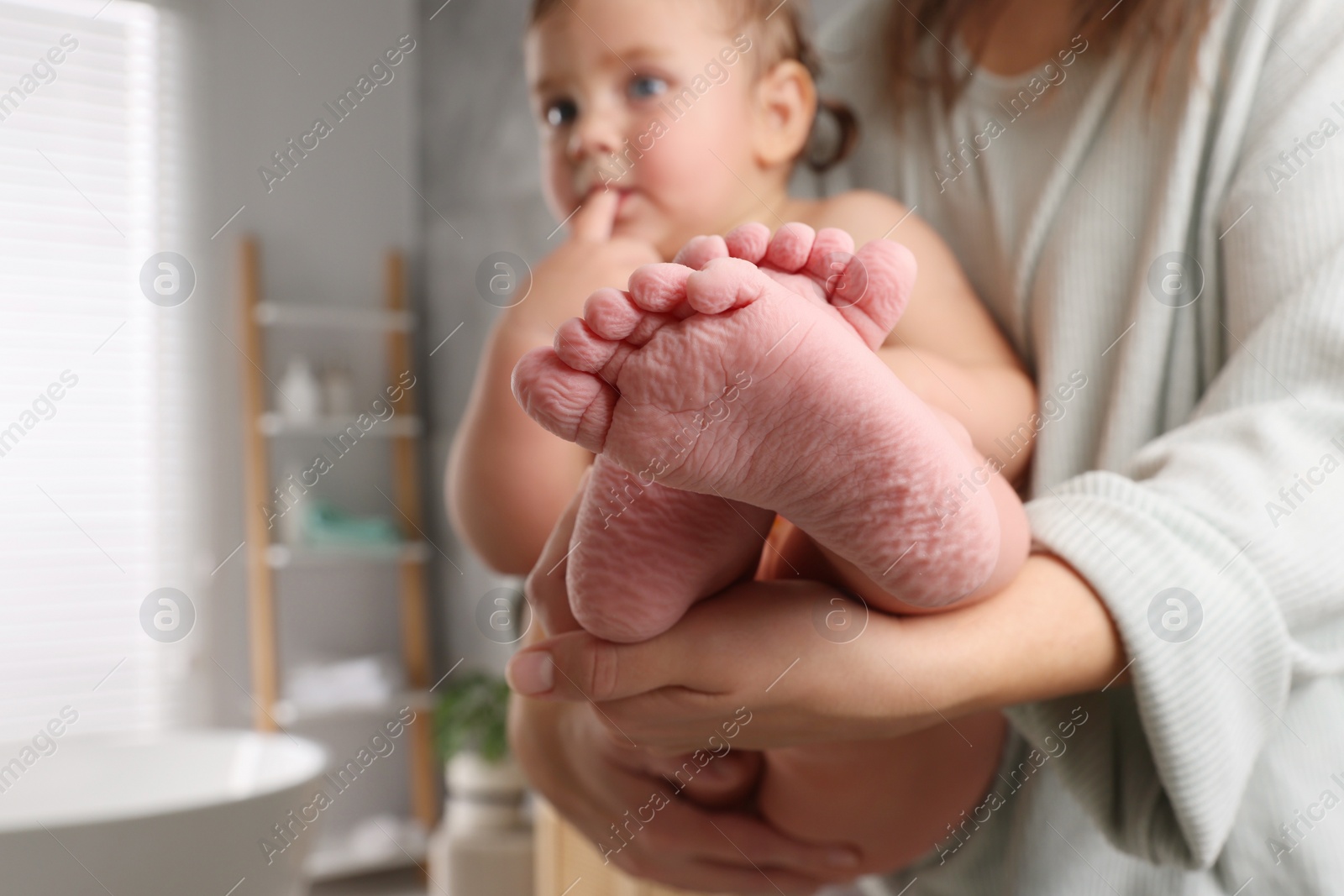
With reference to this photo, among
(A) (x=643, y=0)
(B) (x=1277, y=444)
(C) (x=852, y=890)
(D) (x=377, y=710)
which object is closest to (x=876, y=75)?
(A) (x=643, y=0)

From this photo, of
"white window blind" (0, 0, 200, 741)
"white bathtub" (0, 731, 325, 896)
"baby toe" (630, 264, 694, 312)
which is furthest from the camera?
"white window blind" (0, 0, 200, 741)

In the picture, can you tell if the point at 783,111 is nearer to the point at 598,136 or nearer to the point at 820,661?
the point at 598,136

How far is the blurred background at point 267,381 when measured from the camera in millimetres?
1846

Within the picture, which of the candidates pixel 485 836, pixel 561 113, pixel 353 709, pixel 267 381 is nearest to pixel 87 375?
pixel 267 381

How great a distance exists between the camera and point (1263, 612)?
1.24 ft

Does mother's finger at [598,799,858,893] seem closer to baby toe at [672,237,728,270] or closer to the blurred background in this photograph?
baby toe at [672,237,728,270]

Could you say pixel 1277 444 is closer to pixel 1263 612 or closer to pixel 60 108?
pixel 1263 612

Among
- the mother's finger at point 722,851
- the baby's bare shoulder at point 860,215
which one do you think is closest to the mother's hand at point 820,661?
the mother's finger at point 722,851

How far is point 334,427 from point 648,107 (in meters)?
1.74

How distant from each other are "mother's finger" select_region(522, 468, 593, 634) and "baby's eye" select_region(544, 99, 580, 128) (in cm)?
26

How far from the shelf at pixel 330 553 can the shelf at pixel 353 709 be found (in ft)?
0.94

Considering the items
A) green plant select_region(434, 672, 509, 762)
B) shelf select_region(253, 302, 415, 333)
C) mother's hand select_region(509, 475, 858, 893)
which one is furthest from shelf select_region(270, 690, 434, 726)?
mother's hand select_region(509, 475, 858, 893)

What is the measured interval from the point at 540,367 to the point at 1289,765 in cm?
39

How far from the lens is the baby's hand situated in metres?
0.48
